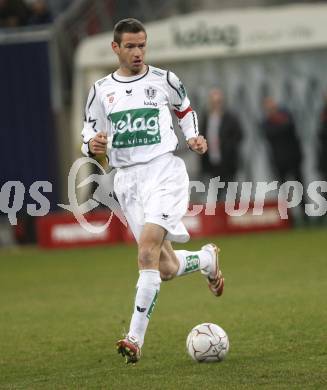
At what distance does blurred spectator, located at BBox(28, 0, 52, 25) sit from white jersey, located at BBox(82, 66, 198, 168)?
12.9 metres

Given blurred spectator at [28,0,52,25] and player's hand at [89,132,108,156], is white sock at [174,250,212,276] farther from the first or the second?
blurred spectator at [28,0,52,25]

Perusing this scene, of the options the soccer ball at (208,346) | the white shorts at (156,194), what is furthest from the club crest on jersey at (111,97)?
the soccer ball at (208,346)

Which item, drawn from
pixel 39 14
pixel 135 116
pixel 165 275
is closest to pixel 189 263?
pixel 165 275

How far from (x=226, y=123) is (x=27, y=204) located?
391cm

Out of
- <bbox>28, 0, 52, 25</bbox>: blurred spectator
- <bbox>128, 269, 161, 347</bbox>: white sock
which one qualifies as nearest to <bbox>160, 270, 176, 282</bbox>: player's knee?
<bbox>128, 269, 161, 347</bbox>: white sock

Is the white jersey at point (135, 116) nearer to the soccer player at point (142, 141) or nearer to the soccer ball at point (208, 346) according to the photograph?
the soccer player at point (142, 141)

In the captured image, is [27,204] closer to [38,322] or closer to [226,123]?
[226,123]

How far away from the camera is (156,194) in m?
8.70

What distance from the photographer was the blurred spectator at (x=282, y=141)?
21.1 meters

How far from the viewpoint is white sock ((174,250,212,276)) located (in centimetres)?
939

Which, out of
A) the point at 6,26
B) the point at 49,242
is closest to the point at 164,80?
the point at 49,242

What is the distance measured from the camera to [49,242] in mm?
20828

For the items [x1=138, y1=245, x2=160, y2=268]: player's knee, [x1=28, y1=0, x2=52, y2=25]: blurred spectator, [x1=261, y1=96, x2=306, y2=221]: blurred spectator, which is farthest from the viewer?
[x1=28, y1=0, x2=52, y2=25]: blurred spectator

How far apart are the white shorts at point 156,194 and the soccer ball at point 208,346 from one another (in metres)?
0.80
